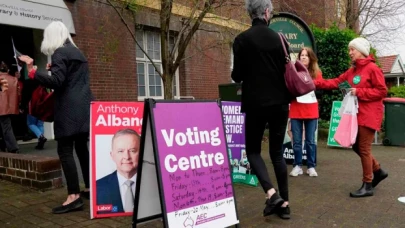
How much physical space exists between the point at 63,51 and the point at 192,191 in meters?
1.97

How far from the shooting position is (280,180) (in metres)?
3.74

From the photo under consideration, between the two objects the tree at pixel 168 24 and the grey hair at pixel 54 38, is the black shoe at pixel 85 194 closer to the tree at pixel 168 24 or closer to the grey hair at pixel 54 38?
the grey hair at pixel 54 38

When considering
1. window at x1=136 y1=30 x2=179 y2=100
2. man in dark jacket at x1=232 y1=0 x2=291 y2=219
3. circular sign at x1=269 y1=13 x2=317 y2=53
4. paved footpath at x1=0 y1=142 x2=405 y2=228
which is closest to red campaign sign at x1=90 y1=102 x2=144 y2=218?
paved footpath at x1=0 y1=142 x2=405 y2=228

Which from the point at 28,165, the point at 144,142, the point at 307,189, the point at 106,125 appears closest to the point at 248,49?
the point at 144,142

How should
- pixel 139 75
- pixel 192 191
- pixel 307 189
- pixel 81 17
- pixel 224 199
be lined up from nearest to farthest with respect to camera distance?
pixel 192 191 < pixel 224 199 < pixel 307 189 < pixel 81 17 < pixel 139 75

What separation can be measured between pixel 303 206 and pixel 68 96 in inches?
108

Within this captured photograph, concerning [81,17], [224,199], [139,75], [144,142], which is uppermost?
[81,17]

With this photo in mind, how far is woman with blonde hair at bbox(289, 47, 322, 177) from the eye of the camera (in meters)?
5.52

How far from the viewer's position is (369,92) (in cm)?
435

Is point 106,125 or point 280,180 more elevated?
point 106,125

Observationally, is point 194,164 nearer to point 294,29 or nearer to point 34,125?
point 294,29

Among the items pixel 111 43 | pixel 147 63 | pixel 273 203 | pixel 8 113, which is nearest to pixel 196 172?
pixel 273 203

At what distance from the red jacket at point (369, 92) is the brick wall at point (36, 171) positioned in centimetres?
383

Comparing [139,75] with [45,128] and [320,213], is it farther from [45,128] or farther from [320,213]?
[320,213]
